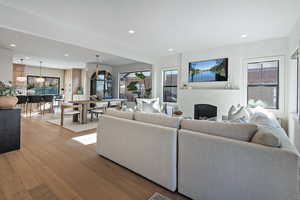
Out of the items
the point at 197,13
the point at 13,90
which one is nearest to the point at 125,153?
the point at 13,90

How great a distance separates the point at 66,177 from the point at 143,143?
1162mm

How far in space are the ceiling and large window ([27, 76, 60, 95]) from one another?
24.7 ft

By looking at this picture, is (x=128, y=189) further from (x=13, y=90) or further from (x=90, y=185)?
(x=13, y=90)

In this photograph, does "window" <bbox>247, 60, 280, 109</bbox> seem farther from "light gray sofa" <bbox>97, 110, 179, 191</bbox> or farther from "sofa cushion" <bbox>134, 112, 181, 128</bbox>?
"light gray sofa" <bbox>97, 110, 179, 191</bbox>

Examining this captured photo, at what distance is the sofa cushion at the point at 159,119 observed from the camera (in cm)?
192

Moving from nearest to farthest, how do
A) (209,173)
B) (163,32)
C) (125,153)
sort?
(209,173) < (125,153) < (163,32)

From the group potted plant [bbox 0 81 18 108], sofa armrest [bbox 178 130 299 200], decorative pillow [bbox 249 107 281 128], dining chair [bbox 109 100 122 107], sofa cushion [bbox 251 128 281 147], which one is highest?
potted plant [bbox 0 81 18 108]

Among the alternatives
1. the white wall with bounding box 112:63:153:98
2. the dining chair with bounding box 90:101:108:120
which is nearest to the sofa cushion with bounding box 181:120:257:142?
the dining chair with bounding box 90:101:108:120

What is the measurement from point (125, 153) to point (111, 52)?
333 cm

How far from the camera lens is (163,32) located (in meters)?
3.82

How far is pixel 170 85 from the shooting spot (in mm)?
6383

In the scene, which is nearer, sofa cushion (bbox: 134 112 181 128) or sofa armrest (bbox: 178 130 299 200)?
sofa armrest (bbox: 178 130 299 200)

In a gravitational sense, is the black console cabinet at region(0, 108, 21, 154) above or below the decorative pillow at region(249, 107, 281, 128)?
below

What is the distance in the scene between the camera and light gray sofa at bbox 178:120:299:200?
3.98ft
